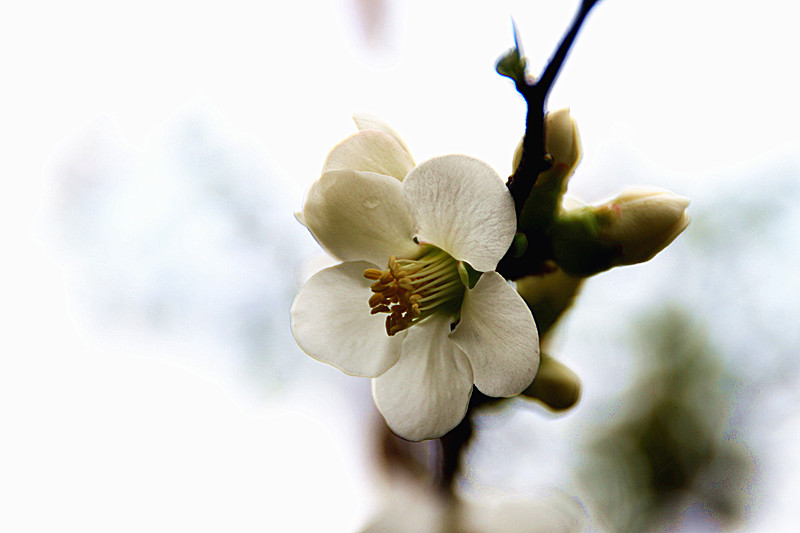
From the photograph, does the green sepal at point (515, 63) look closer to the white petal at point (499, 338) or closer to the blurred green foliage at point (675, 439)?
the white petal at point (499, 338)

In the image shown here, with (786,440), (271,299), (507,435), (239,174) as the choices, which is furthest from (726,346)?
(239,174)

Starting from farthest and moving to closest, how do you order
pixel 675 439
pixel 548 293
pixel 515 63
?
1. pixel 675 439
2. pixel 548 293
3. pixel 515 63

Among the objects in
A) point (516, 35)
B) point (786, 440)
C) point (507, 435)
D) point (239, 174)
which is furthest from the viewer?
point (239, 174)

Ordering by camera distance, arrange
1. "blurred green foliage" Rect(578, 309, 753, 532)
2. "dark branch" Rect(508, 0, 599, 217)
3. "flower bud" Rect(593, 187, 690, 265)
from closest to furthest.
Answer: "dark branch" Rect(508, 0, 599, 217)
"flower bud" Rect(593, 187, 690, 265)
"blurred green foliage" Rect(578, 309, 753, 532)

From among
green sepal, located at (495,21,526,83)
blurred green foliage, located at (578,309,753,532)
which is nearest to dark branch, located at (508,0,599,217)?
green sepal, located at (495,21,526,83)

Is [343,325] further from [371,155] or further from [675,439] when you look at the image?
[675,439]

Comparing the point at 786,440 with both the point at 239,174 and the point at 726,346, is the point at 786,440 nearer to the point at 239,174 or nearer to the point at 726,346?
the point at 726,346

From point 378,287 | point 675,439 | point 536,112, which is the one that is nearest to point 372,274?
point 378,287

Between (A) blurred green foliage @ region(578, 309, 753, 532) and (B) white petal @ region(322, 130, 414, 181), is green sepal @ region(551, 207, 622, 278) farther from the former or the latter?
(A) blurred green foliage @ region(578, 309, 753, 532)
